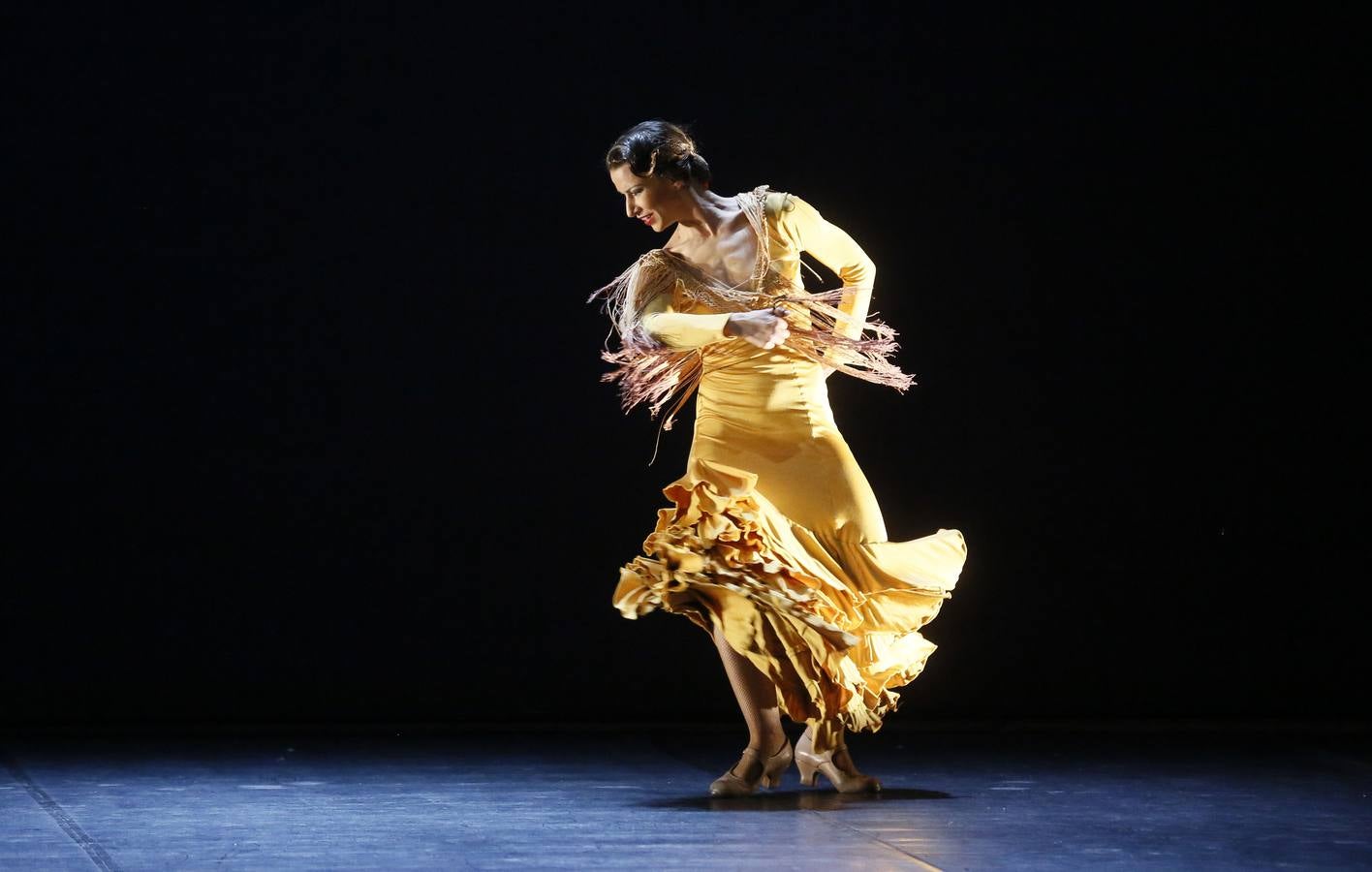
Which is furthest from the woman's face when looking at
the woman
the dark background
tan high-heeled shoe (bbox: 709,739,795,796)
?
the dark background

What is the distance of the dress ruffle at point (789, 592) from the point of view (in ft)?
10.6

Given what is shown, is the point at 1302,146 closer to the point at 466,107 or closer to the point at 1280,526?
the point at 1280,526

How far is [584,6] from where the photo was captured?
475cm

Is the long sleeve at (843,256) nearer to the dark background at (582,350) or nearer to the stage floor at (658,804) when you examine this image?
the stage floor at (658,804)

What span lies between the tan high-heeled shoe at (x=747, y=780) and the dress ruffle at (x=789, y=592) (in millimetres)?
80

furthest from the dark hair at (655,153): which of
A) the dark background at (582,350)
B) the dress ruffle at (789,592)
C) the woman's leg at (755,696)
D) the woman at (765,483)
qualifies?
the dark background at (582,350)

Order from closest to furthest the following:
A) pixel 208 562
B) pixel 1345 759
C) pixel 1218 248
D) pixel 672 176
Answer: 1. pixel 672 176
2. pixel 1345 759
3. pixel 208 562
4. pixel 1218 248

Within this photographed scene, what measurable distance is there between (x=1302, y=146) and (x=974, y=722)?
1.86 metres

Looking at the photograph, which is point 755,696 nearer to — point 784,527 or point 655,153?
point 784,527

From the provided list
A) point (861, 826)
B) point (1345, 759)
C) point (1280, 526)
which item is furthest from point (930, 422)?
point (861, 826)

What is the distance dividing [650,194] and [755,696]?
3.18 ft

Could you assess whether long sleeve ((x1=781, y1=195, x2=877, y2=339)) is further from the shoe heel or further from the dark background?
the dark background

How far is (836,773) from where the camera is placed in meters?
3.46

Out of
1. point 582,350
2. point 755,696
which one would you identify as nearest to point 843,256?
point 755,696
